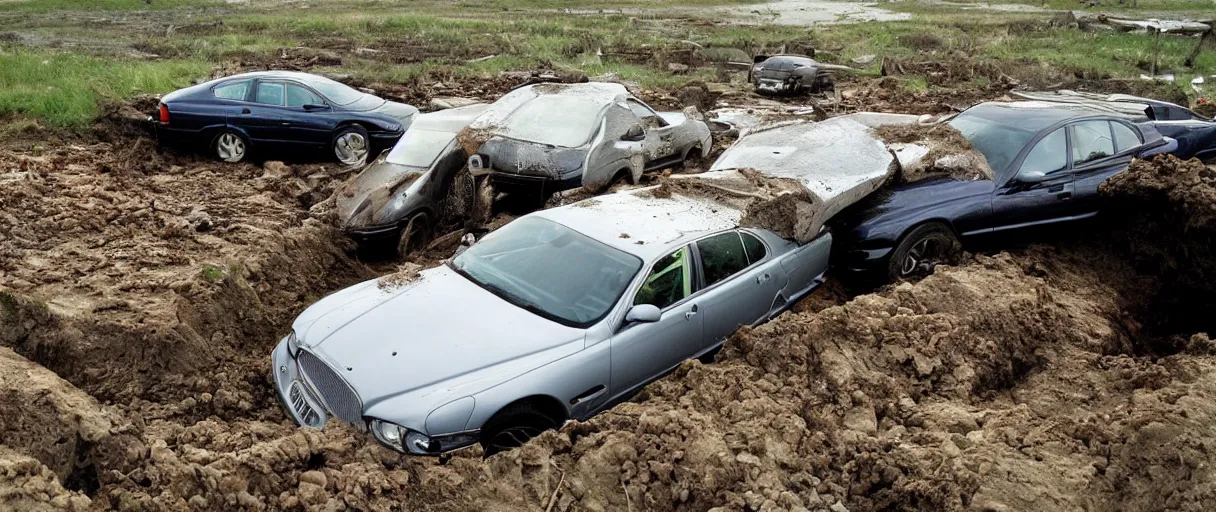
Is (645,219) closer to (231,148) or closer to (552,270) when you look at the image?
(552,270)

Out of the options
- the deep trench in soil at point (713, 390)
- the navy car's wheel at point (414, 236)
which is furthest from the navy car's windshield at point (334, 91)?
the navy car's wheel at point (414, 236)

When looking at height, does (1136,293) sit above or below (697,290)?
below

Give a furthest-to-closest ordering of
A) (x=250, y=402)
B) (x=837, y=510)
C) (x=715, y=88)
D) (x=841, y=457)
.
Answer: (x=715, y=88) < (x=250, y=402) < (x=841, y=457) < (x=837, y=510)

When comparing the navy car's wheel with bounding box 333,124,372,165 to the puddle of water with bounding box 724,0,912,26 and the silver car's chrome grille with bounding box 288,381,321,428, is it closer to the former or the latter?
the silver car's chrome grille with bounding box 288,381,321,428

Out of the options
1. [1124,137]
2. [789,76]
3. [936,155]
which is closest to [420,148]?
[936,155]

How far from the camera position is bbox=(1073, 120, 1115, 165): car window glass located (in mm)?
7855

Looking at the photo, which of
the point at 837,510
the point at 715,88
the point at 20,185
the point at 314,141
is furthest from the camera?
the point at 715,88

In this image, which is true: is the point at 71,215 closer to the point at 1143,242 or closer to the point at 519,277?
the point at 519,277

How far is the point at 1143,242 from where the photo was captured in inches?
298

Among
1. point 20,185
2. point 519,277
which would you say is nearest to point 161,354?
point 519,277

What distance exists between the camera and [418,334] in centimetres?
505

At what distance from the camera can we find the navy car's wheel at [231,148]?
1108 cm

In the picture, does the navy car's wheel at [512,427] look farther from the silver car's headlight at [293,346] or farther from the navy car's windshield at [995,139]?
the navy car's windshield at [995,139]

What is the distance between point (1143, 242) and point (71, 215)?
1058 cm
